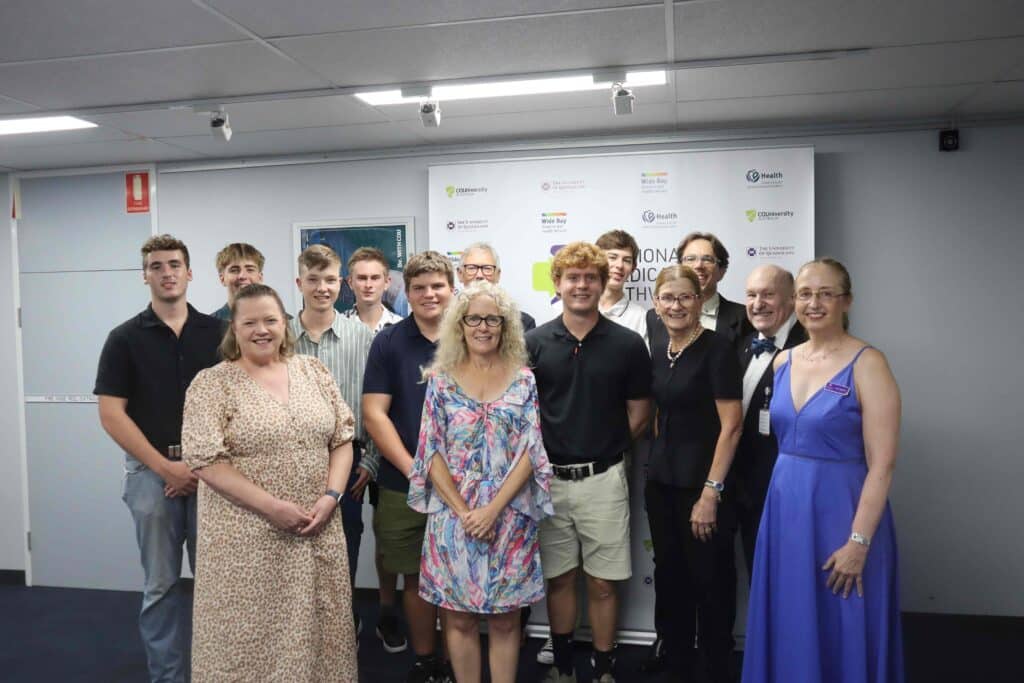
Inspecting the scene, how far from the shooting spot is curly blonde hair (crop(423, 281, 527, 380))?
2.60 m

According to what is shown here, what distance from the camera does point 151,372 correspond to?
2.84 metres

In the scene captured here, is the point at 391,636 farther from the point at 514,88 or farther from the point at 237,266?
the point at 514,88

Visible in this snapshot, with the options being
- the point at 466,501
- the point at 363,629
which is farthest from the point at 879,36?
the point at 363,629

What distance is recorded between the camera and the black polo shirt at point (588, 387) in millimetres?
2803

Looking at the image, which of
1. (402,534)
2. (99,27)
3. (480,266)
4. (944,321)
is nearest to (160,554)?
(402,534)

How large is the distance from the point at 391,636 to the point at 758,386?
6.85ft

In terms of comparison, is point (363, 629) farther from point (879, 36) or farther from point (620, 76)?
point (879, 36)

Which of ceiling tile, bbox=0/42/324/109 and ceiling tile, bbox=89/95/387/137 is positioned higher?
ceiling tile, bbox=89/95/387/137

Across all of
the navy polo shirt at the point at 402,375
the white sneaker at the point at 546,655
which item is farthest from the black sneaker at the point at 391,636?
the navy polo shirt at the point at 402,375

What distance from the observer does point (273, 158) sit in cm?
438

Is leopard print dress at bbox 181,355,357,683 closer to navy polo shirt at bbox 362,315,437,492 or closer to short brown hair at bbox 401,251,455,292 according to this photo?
navy polo shirt at bbox 362,315,437,492

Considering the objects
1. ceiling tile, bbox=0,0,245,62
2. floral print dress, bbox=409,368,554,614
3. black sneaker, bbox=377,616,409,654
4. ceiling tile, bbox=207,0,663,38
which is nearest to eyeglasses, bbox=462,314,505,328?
floral print dress, bbox=409,368,554,614

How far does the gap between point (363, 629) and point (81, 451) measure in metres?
2.17

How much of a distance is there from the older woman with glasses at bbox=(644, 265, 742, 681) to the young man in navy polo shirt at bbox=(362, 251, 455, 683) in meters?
0.88
